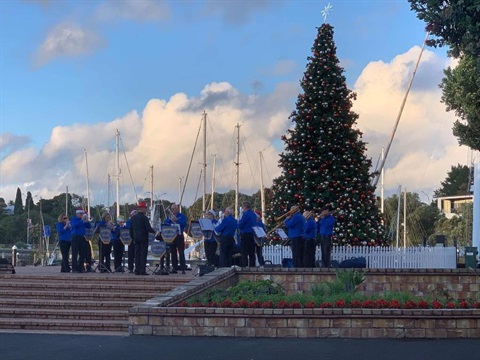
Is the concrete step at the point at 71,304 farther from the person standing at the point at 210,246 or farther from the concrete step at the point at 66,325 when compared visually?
the person standing at the point at 210,246

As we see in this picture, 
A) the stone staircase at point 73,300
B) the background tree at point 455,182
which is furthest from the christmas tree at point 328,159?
the background tree at point 455,182

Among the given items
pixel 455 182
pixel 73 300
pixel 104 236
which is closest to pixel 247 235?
pixel 104 236

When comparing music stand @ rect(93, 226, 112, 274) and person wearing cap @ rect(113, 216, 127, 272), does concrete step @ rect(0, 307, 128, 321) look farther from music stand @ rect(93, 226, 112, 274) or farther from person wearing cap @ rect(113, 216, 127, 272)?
person wearing cap @ rect(113, 216, 127, 272)

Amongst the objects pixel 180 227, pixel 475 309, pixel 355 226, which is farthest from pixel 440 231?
pixel 475 309

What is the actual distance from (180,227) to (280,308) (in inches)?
397

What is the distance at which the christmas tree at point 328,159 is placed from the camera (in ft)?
96.2

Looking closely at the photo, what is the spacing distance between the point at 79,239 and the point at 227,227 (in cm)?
482

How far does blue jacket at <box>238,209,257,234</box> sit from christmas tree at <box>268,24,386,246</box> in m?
5.59

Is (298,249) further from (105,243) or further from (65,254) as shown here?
(65,254)

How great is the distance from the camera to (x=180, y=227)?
25188 mm

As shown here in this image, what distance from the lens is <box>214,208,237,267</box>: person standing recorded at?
77.9 ft

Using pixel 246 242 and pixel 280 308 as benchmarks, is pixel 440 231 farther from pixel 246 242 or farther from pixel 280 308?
pixel 280 308

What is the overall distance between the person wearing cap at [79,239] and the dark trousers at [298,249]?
6307mm

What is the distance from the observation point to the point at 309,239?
24.5m
